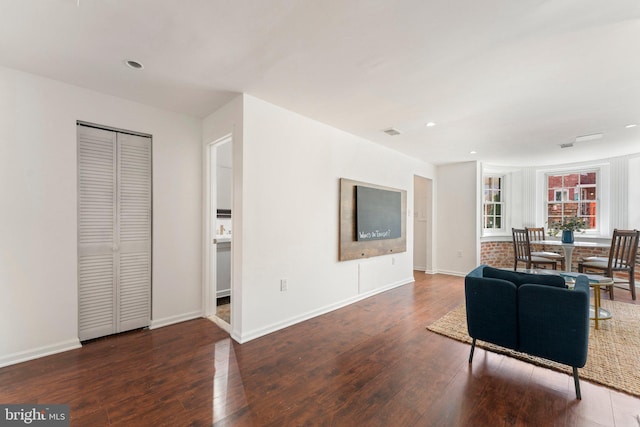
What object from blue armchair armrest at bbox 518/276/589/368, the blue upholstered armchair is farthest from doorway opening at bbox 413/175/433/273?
blue armchair armrest at bbox 518/276/589/368

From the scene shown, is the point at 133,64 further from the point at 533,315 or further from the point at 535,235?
→ the point at 535,235

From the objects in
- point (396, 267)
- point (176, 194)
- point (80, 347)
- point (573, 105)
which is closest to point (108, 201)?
point (176, 194)

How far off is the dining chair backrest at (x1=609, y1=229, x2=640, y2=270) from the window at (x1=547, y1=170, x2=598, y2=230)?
1.68m

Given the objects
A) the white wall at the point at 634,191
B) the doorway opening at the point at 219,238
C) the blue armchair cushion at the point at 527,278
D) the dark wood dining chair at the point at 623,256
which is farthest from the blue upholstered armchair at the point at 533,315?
the white wall at the point at 634,191

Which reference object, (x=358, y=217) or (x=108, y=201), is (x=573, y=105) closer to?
(x=358, y=217)

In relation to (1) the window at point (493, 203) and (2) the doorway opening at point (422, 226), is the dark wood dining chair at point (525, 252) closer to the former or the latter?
(1) the window at point (493, 203)

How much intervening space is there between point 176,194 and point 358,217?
2418mm

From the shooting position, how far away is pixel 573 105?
2945 mm

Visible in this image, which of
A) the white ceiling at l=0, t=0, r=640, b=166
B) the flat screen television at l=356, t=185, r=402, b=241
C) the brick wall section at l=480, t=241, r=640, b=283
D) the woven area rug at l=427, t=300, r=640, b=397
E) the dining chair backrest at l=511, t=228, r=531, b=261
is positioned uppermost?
the white ceiling at l=0, t=0, r=640, b=166

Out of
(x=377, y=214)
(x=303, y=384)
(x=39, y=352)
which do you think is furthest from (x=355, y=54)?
(x=39, y=352)

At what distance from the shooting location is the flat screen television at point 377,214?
4.14m

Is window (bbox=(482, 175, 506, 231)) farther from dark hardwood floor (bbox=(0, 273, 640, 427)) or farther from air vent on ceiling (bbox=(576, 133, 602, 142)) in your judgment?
dark hardwood floor (bbox=(0, 273, 640, 427))

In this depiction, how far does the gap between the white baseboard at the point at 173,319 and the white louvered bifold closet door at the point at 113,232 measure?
8 centimetres

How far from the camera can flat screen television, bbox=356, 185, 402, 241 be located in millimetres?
4141
